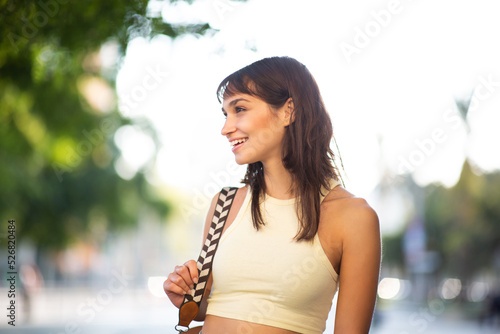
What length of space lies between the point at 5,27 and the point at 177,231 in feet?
177

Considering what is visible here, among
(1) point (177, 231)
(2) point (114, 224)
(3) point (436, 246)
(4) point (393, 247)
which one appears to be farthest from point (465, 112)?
(1) point (177, 231)

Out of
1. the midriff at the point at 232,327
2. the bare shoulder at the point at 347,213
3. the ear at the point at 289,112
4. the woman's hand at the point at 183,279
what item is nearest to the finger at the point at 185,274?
the woman's hand at the point at 183,279

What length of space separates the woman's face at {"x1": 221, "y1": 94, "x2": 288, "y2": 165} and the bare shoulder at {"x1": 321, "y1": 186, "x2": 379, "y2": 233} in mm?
311

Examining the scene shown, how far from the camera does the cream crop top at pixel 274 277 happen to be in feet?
7.91

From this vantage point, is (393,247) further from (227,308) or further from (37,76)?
(227,308)

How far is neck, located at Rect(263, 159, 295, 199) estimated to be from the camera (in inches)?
106

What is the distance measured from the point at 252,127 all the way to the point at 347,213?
1.63 ft

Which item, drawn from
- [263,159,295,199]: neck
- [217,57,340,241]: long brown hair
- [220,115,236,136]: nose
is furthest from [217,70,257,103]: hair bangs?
[263,159,295,199]: neck

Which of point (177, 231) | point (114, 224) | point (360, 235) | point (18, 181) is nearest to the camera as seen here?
point (360, 235)

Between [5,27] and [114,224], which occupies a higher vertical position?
[5,27]

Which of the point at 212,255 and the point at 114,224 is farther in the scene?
the point at 114,224

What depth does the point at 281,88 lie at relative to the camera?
263cm

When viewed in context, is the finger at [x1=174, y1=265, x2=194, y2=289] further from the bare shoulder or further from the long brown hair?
the bare shoulder

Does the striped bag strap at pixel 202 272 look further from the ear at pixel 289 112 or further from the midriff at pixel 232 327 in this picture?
the ear at pixel 289 112
